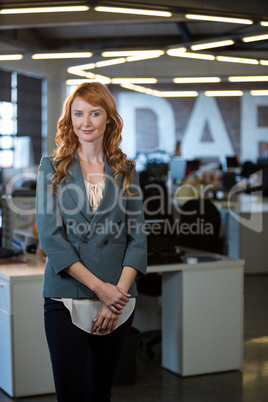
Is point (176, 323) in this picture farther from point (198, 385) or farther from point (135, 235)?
point (135, 235)

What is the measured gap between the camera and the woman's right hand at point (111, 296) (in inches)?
75.4

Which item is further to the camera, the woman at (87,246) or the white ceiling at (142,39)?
the white ceiling at (142,39)

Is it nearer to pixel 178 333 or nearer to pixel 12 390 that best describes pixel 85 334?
pixel 12 390

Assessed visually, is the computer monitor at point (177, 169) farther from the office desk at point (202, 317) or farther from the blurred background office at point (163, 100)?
the office desk at point (202, 317)

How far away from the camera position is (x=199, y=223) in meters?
4.58

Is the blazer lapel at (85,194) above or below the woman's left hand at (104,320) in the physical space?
above

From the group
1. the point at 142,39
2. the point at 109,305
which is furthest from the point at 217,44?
the point at 142,39

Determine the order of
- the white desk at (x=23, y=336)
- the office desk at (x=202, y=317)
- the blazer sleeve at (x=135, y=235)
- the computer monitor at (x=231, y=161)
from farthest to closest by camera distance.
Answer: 1. the computer monitor at (x=231, y=161)
2. the office desk at (x=202, y=317)
3. the white desk at (x=23, y=336)
4. the blazer sleeve at (x=135, y=235)

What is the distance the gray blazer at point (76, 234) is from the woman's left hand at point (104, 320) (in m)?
0.07

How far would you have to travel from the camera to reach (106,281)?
1.96m

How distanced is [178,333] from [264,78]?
18.5ft

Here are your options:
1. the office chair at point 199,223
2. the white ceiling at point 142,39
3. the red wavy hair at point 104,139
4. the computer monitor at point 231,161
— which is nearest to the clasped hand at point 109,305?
the red wavy hair at point 104,139

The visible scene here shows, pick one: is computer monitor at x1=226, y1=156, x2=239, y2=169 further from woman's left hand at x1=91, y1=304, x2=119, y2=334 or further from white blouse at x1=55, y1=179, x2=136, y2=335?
woman's left hand at x1=91, y1=304, x2=119, y2=334

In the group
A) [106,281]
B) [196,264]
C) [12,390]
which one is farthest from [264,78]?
[106,281]
